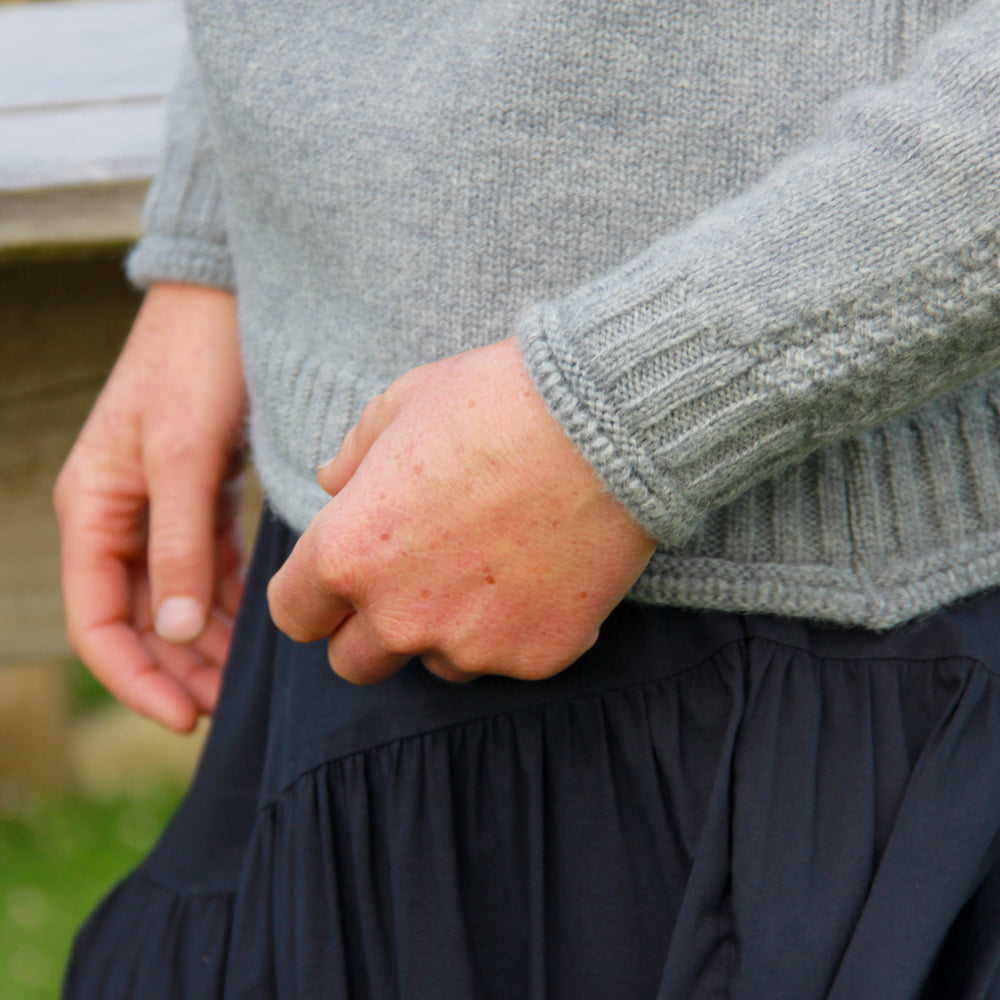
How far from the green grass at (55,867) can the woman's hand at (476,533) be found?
147 centimetres

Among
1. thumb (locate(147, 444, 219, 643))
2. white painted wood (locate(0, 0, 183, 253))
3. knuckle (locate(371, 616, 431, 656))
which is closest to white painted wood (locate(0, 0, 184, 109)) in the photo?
white painted wood (locate(0, 0, 183, 253))

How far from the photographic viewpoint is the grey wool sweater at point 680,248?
49 cm

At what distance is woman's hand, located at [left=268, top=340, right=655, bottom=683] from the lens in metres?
0.51

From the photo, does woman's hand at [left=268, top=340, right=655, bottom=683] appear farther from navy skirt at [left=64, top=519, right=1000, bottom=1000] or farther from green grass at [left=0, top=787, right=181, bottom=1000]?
green grass at [left=0, top=787, right=181, bottom=1000]

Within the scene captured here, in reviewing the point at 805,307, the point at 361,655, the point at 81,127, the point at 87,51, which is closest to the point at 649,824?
the point at 361,655

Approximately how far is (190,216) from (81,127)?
1.37 ft

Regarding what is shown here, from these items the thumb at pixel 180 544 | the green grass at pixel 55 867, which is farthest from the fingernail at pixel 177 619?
the green grass at pixel 55 867

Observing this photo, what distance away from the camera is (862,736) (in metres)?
0.60

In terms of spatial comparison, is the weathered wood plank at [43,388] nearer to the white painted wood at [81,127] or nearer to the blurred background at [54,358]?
the blurred background at [54,358]

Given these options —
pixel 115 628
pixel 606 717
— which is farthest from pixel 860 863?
pixel 115 628

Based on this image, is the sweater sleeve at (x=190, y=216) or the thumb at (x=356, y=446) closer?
the thumb at (x=356, y=446)

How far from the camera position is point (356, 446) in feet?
1.89

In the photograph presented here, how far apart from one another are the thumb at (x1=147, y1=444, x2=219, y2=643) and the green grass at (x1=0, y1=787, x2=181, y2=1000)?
1.10 metres

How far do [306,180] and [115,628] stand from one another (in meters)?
0.50
